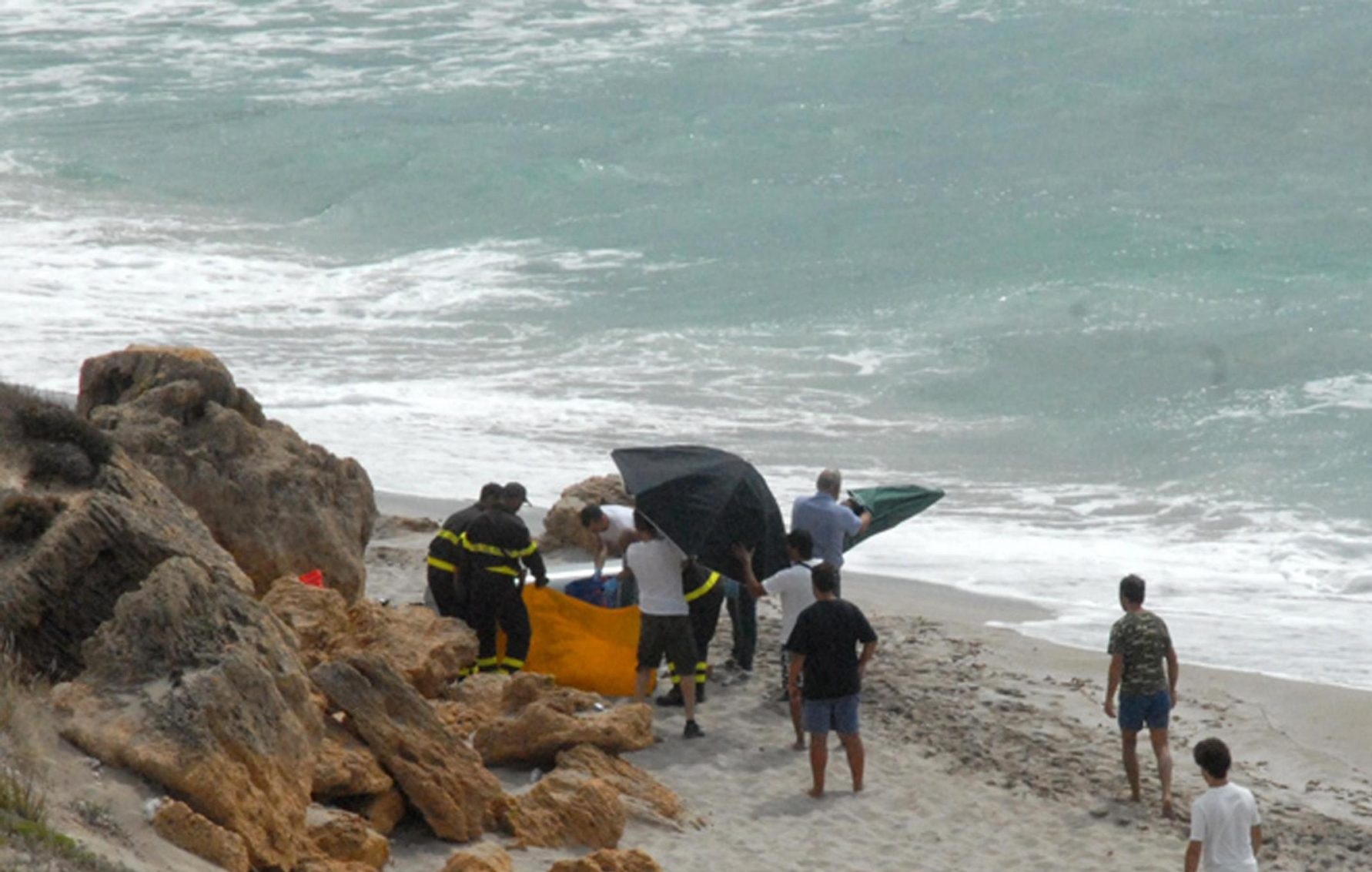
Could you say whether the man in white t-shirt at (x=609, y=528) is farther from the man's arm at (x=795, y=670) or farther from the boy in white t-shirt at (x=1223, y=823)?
the boy in white t-shirt at (x=1223, y=823)

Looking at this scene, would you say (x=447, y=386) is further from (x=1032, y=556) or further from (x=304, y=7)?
(x=304, y=7)

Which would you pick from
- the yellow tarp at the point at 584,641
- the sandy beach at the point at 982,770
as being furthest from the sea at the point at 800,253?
the yellow tarp at the point at 584,641

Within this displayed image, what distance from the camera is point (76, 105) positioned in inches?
1630

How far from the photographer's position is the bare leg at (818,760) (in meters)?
9.83

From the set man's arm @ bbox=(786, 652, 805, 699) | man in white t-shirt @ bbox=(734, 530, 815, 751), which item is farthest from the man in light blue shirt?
man's arm @ bbox=(786, 652, 805, 699)

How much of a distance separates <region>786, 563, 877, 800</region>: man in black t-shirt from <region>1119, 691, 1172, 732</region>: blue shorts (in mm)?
1317

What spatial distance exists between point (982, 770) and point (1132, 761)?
32.7 inches

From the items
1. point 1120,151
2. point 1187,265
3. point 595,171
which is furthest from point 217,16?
point 1187,265

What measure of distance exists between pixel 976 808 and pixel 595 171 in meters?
25.9

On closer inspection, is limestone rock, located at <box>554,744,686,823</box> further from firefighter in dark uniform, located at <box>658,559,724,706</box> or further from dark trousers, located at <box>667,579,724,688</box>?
dark trousers, located at <box>667,579,724,688</box>

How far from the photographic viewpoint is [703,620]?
11.1 m

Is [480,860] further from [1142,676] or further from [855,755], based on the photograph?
[1142,676]

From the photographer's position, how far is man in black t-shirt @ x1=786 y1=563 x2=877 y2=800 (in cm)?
979

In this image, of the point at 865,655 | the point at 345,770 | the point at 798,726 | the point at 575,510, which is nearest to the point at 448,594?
the point at 798,726
